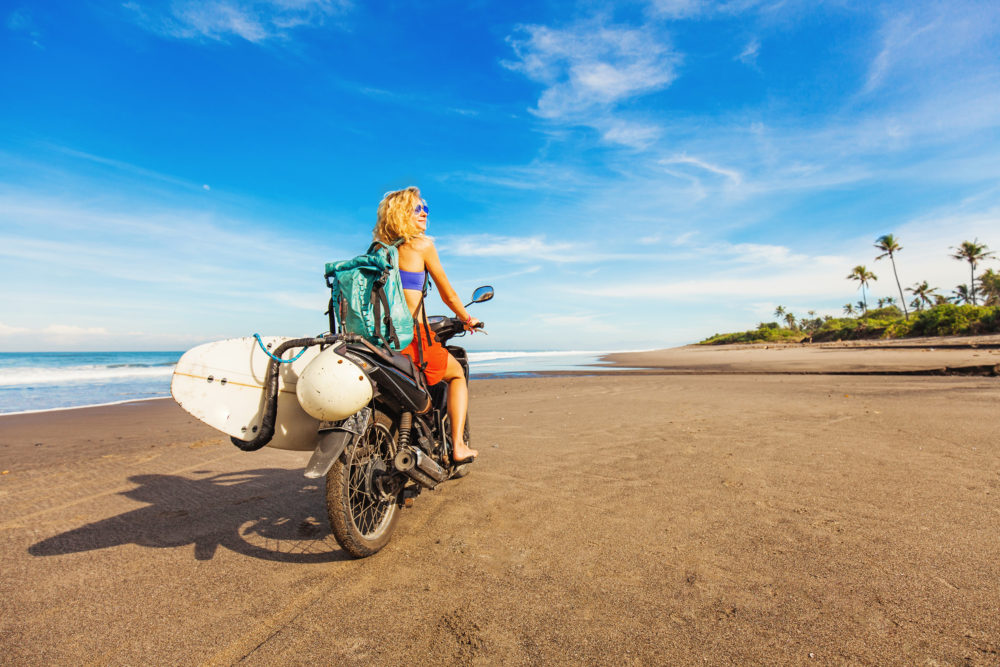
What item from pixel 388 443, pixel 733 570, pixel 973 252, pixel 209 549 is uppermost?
pixel 973 252

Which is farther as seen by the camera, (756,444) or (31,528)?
(756,444)

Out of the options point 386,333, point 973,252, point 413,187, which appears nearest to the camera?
point 386,333

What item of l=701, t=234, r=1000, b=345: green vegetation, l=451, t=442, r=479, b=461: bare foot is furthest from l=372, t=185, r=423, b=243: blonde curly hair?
l=701, t=234, r=1000, b=345: green vegetation

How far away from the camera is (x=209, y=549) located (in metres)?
2.82

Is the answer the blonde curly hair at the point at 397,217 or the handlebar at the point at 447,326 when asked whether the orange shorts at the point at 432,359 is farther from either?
the blonde curly hair at the point at 397,217

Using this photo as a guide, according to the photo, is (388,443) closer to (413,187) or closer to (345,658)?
(345,658)

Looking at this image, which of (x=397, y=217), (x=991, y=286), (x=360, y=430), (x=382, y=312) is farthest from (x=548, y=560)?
(x=991, y=286)

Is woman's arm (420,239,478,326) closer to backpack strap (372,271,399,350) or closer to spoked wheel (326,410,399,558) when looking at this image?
backpack strap (372,271,399,350)

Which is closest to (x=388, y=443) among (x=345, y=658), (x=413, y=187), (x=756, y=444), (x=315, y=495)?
(x=345, y=658)

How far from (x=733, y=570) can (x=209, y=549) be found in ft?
10.1

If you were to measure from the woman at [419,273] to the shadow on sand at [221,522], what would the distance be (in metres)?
1.16

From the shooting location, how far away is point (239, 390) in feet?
8.09

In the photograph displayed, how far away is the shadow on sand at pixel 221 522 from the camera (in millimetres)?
2822

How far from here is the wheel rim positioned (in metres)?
2.56
